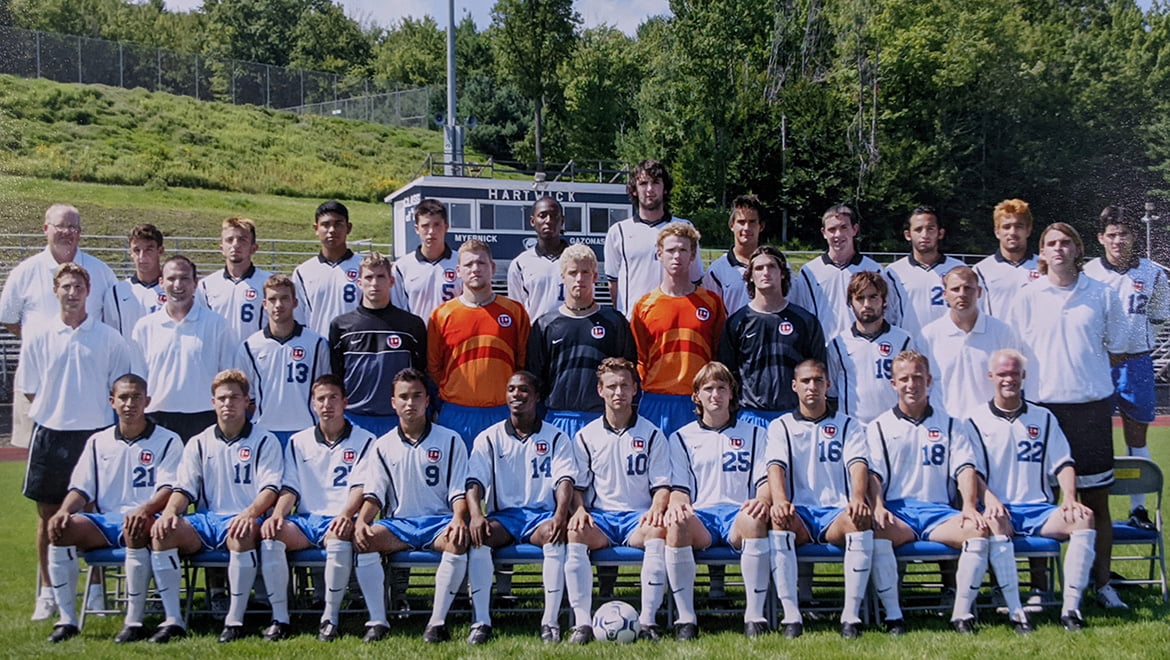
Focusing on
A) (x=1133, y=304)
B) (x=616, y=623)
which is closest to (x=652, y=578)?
(x=616, y=623)

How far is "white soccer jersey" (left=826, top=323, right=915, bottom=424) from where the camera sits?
4812 mm

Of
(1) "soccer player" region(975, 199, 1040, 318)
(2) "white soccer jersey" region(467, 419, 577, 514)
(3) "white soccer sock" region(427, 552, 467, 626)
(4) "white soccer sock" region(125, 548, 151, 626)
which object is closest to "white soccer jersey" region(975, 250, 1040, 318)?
(1) "soccer player" region(975, 199, 1040, 318)

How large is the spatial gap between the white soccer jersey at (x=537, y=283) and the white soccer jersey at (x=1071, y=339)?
257cm

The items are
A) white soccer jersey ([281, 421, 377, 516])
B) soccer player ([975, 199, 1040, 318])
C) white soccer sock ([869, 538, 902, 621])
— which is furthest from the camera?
soccer player ([975, 199, 1040, 318])

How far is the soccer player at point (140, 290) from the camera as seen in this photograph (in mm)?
5449

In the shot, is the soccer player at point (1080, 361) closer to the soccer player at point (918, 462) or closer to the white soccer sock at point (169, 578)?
the soccer player at point (918, 462)

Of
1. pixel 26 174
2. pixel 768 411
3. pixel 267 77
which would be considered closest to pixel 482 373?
pixel 768 411

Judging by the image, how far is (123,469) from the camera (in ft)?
15.1

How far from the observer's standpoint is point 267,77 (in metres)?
39.8

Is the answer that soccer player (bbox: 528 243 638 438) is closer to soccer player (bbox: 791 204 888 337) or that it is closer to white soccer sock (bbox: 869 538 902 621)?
soccer player (bbox: 791 204 888 337)

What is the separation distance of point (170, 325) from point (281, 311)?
63 cm

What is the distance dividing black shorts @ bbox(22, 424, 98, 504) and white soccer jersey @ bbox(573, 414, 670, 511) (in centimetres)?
254

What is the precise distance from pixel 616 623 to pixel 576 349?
1.39 meters

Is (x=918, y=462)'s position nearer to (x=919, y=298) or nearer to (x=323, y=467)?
(x=919, y=298)
